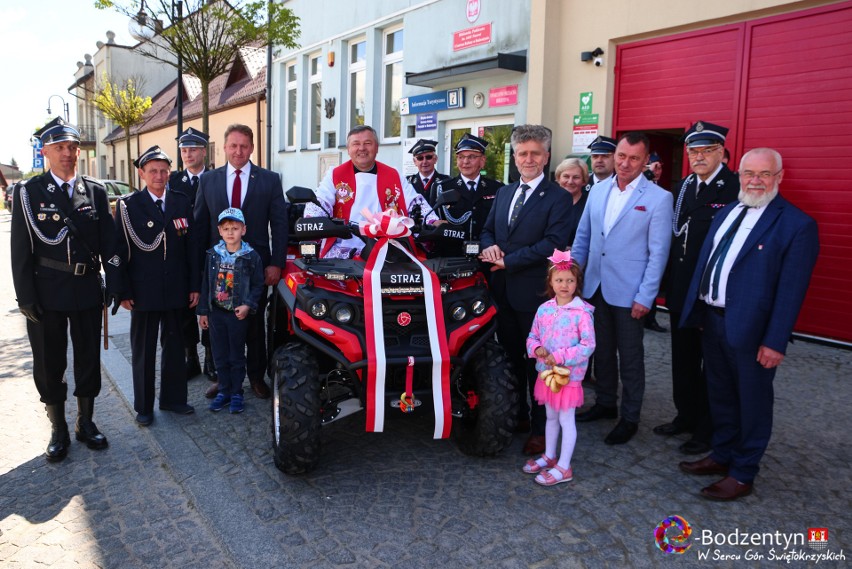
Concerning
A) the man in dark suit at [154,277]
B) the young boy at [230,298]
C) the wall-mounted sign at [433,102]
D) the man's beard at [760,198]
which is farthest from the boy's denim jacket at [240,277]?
the wall-mounted sign at [433,102]

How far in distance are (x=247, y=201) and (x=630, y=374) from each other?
3.12 meters

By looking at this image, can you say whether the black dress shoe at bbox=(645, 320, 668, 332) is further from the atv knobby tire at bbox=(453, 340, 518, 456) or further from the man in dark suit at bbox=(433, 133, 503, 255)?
the atv knobby tire at bbox=(453, 340, 518, 456)

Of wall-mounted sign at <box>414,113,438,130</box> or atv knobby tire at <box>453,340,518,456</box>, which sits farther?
wall-mounted sign at <box>414,113,438,130</box>

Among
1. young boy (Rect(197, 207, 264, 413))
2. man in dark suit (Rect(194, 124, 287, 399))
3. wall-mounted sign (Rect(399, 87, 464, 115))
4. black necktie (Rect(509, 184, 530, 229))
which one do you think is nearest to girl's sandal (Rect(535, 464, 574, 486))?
black necktie (Rect(509, 184, 530, 229))

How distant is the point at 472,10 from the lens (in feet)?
35.3

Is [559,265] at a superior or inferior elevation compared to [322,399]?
superior

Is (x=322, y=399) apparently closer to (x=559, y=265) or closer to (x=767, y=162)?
(x=559, y=265)

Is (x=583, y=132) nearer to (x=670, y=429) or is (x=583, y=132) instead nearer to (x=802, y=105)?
(x=802, y=105)

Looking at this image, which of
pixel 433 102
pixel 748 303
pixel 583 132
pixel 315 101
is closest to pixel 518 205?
pixel 748 303

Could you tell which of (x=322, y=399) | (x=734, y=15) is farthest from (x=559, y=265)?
(x=734, y=15)

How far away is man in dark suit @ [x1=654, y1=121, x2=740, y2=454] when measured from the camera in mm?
4145

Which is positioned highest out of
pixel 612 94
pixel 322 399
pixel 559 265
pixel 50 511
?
pixel 612 94

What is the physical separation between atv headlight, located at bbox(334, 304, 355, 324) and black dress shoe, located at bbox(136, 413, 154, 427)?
77.8 inches

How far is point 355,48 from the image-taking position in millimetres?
15180
